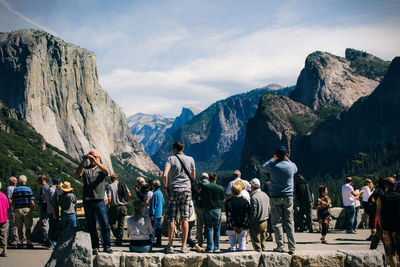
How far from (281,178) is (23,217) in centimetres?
928

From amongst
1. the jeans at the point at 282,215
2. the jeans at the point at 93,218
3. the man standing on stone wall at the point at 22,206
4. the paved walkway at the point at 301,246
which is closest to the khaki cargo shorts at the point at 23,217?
the man standing on stone wall at the point at 22,206

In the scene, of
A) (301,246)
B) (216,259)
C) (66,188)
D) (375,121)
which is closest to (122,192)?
(66,188)

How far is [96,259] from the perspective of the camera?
906 centimetres

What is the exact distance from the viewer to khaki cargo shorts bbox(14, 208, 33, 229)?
1312 cm

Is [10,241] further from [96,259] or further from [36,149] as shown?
[36,149]

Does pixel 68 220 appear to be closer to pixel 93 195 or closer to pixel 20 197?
pixel 20 197

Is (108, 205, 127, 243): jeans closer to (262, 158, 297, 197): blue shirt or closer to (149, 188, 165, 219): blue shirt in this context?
(149, 188, 165, 219): blue shirt

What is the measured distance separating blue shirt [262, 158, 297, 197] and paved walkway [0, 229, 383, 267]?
159cm

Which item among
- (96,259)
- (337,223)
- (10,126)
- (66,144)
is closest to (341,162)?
(66,144)

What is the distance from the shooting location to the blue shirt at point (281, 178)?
998 centimetres

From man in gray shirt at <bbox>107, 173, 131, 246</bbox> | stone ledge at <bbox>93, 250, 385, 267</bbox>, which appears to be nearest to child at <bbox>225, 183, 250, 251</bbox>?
stone ledge at <bbox>93, 250, 385, 267</bbox>

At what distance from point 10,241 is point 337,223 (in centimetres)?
1480

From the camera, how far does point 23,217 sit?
13.2 meters

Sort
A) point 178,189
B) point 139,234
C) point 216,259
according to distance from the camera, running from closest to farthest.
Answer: point 216,259
point 178,189
point 139,234
